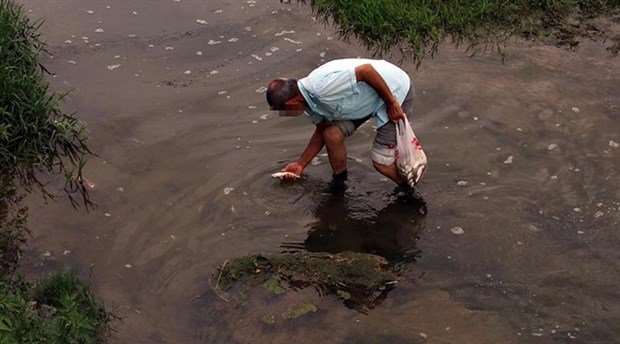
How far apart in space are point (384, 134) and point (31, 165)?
8.05 ft

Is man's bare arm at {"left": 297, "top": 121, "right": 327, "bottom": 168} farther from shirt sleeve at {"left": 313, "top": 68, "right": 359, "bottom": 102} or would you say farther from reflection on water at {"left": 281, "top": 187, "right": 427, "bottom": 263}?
shirt sleeve at {"left": 313, "top": 68, "right": 359, "bottom": 102}

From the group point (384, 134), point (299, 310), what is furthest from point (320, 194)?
point (299, 310)

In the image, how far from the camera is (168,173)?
6.12 metres

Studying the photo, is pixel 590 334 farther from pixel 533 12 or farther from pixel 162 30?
pixel 162 30

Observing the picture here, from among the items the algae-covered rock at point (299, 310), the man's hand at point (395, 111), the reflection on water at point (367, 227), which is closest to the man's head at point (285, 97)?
the man's hand at point (395, 111)

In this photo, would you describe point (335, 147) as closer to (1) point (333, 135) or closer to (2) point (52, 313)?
(1) point (333, 135)

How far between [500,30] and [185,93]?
2889 millimetres

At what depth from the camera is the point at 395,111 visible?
17.3ft

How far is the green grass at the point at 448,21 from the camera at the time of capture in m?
7.57

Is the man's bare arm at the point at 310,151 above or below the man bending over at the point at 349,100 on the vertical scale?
below

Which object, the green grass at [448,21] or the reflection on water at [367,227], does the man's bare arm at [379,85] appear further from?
the green grass at [448,21]

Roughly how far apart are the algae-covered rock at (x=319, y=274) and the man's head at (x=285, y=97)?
0.90 meters

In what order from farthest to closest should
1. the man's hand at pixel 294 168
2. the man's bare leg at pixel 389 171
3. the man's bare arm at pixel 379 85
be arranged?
the man's hand at pixel 294 168
the man's bare leg at pixel 389 171
the man's bare arm at pixel 379 85

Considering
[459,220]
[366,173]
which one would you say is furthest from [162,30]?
[459,220]
